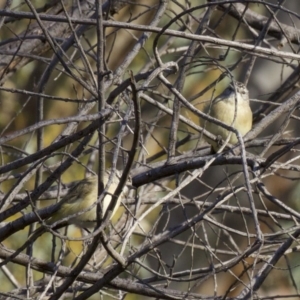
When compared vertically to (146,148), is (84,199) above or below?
below

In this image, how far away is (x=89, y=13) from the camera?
597cm

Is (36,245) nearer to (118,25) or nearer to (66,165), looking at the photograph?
(66,165)

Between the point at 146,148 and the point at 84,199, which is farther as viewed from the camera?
the point at 146,148

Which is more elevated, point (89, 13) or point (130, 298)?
point (89, 13)

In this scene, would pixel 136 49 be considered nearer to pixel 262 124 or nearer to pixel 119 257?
pixel 262 124

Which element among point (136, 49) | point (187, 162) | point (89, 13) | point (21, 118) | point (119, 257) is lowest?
point (119, 257)

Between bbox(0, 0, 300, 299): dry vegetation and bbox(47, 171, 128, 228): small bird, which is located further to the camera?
bbox(47, 171, 128, 228): small bird

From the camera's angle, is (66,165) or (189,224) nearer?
(189,224)

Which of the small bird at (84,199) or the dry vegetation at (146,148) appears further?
the small bird at (84,199)

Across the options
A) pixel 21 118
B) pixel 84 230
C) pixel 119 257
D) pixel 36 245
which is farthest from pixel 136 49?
pixel 21 118

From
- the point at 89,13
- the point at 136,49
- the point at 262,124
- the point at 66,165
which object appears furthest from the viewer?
the point at 89,13

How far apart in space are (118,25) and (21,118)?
716cm

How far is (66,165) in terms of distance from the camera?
391 centimetres

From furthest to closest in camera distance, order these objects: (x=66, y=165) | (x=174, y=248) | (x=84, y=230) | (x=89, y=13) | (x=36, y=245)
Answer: (x=174, y=248), (x=36, y=245), (x=89, y=13), (x=84, y=230), (x=66, y=165)
